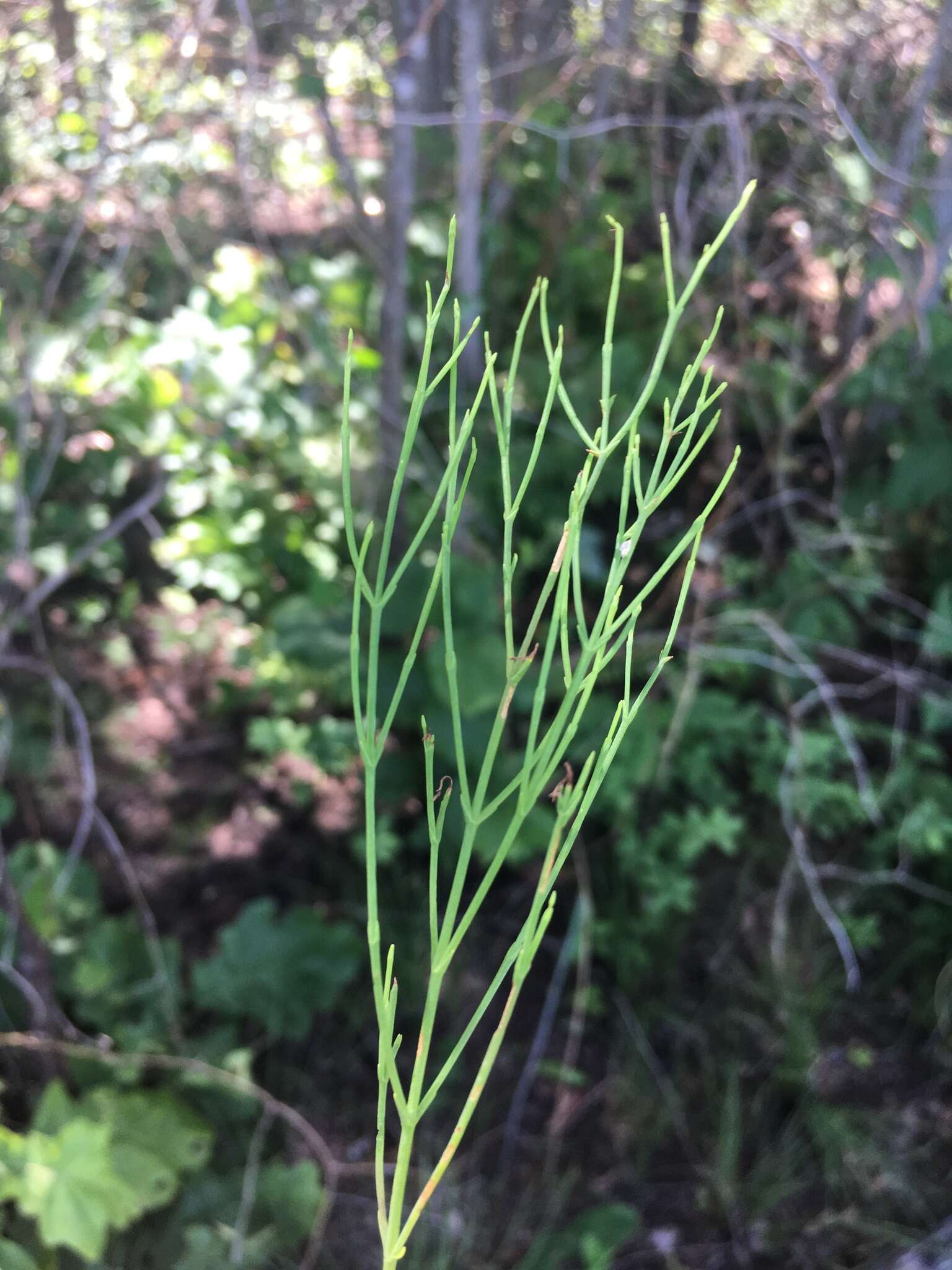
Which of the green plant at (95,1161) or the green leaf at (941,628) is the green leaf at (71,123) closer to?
the green plant at (95,1161)

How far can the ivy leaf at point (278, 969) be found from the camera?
5.49 ft

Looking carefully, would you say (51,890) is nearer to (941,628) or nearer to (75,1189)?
(75,1189)

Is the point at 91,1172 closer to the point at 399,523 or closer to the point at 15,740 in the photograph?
the point at 15,740

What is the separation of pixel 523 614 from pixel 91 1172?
1.43m

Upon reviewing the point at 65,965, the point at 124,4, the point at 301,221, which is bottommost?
the point at 65,965

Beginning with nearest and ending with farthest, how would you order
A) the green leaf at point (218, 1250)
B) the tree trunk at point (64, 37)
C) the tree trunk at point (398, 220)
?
the green leaf at point (218, 1250) → the tree trunk at point (398, 220) → the tree trunk at point (64, 37)

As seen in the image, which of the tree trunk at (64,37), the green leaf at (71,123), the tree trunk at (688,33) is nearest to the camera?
the tree trunk at (64,37)

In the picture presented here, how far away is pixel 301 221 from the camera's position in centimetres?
308

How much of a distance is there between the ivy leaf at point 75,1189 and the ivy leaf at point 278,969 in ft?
1.25

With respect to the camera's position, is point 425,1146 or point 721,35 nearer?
point 425,1146

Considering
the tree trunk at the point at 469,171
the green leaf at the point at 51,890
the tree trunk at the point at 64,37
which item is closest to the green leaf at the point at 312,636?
the green leaf at the point at 51,890

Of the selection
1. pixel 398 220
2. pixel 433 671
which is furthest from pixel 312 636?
pixel 398 220

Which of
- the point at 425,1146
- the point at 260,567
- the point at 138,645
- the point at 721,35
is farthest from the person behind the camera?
the point at 721,35

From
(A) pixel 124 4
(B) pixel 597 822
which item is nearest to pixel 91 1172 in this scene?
(B) pixel 597 822
